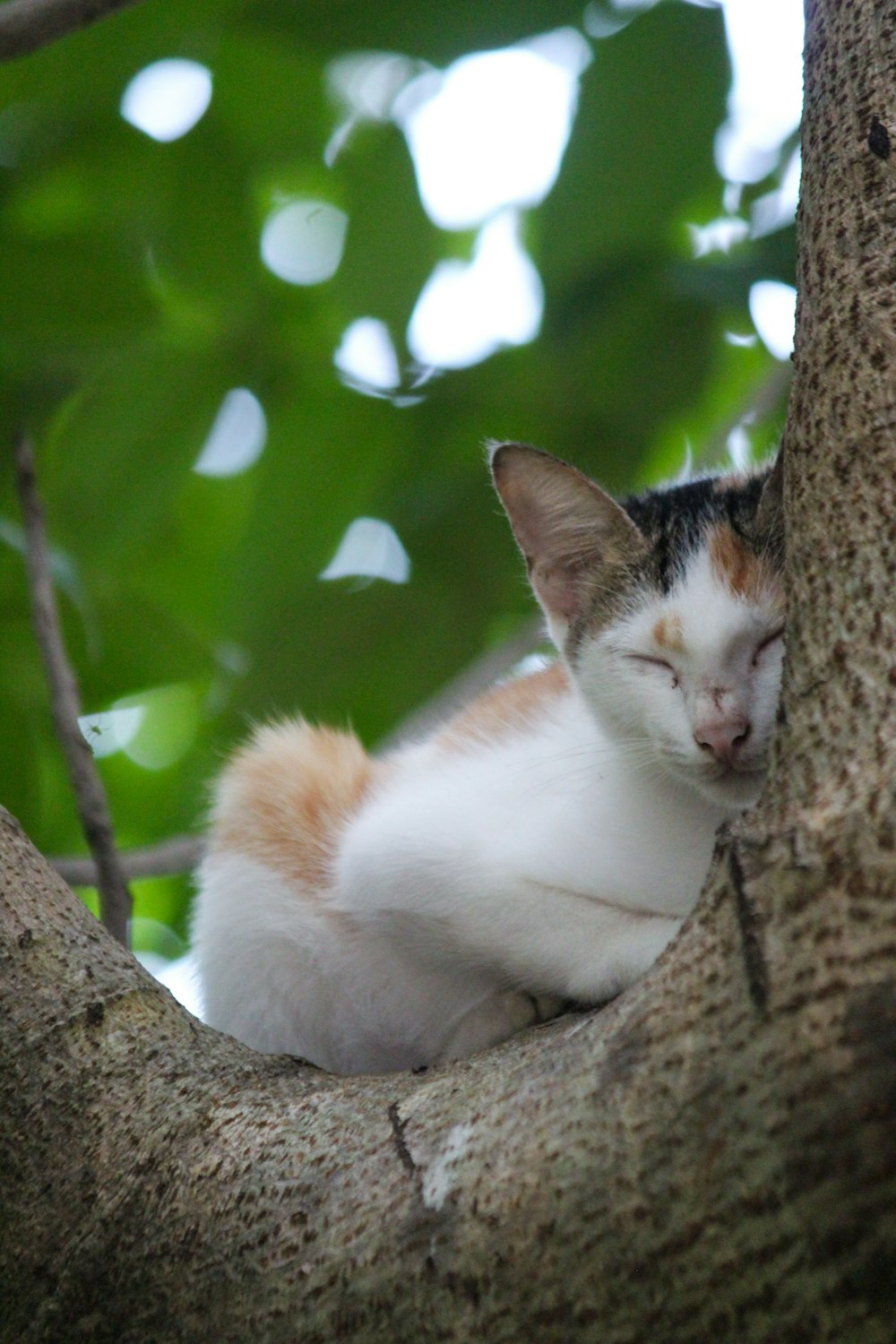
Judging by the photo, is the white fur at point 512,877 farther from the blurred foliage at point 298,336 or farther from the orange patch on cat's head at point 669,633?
the blurred foliage at point 298,336

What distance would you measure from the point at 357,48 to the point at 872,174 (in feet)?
3.99

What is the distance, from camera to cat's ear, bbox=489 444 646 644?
6.79 ft

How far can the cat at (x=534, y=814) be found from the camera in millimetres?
1796

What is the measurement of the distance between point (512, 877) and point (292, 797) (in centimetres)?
61

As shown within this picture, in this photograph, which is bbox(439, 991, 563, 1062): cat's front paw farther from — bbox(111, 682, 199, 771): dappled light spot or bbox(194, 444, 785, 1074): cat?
bbox(111, 682, 199, 771): dappled light spot

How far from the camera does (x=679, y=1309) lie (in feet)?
3.21

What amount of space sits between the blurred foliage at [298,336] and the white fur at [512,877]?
0.50 metres

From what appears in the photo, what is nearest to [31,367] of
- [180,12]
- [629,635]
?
[180,12]

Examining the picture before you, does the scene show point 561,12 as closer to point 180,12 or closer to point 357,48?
point 357,48

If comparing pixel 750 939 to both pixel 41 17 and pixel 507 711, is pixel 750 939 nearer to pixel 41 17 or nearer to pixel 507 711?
pixel 507 711

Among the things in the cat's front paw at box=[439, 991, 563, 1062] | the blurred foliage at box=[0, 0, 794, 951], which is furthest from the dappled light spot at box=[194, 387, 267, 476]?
the cat's front paw at box=[439, 991, 563, 1062]

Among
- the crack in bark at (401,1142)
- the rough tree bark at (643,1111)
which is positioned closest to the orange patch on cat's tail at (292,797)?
the rough tree bark at (643,1111)

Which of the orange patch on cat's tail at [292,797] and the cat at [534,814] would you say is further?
the orange patch on cat's tail at [292,797]

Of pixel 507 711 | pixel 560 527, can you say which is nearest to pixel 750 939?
pixel 560 527
